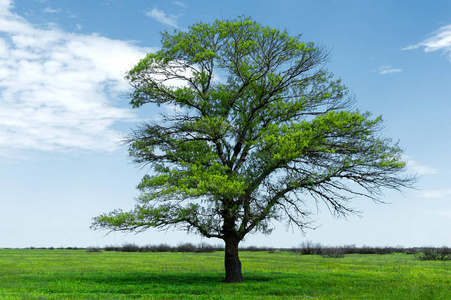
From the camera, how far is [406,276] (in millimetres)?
28469

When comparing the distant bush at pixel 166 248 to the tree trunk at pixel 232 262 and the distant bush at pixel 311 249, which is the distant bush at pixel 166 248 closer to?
the distant bush at pixel 311 249

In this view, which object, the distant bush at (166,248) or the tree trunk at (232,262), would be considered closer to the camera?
the tree trunk at (232,262)

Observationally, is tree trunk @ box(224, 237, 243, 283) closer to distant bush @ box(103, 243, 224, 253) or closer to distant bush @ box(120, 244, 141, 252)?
distant bush @ box(103, 243, 224, 253)

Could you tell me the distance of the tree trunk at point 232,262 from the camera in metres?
24.6

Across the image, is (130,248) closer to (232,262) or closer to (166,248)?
(166,248)

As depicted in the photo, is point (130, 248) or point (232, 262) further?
point (130, 248)

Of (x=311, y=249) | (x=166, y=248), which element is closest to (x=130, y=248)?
(x=166, y=248)

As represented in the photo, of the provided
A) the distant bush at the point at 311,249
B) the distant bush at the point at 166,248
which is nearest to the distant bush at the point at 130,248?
the distant bush at the point at 166,248

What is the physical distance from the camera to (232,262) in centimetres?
2473

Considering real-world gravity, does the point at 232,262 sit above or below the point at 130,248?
above

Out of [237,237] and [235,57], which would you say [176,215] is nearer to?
[237,237]

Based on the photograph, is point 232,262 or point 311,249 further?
point 311,249

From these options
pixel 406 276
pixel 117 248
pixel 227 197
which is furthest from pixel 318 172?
pixel 117 248

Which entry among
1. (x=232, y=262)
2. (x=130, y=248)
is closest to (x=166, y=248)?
(x=130, y=248)
